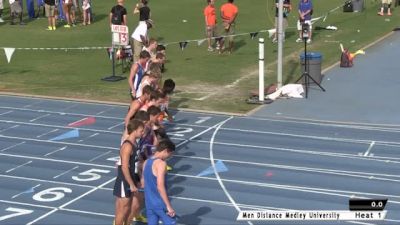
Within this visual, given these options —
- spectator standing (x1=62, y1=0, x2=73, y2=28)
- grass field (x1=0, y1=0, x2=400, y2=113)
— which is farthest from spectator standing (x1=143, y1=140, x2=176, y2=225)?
spectator standing (x1=62, y1=0, x2=73, y2=28)

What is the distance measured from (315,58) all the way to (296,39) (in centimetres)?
781

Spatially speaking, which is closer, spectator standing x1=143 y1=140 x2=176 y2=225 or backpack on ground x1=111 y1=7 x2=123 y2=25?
spectator standing x1=143 y1=140 x2=176 y2=225

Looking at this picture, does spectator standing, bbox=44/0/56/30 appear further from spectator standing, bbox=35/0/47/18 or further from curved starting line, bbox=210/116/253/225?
curved starting line, bbox=210/116/253/225

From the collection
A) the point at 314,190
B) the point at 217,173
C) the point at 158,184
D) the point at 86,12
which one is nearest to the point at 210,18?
the point at 86,12

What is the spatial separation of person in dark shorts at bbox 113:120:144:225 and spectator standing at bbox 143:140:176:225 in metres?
0.55

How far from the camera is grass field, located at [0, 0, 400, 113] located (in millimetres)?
17875

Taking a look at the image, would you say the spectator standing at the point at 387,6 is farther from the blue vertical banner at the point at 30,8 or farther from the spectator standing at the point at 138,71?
the spectator standing at the point at 138,71

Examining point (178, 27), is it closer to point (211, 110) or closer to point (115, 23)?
point (115, 23)

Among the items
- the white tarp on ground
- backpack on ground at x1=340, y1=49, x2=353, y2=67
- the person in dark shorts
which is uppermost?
the person in dark shorts

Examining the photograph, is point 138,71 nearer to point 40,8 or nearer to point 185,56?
point 185,56

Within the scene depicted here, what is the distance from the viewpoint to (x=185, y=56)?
22.5 metres

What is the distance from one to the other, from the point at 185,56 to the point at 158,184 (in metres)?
14.7

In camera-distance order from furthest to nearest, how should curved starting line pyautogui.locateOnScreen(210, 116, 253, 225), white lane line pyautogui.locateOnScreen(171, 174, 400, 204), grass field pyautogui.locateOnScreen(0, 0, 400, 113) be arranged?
grass field pyautogui.locateOnScreen(0, 0, 400, 113) → white lane line pyautogui.locateOnScreen(171, 174, 400, 204) → curved starting line pyautogui.locateOnScreen(210, 116, 253, 225)

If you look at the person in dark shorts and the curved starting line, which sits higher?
the person in dark shorts
